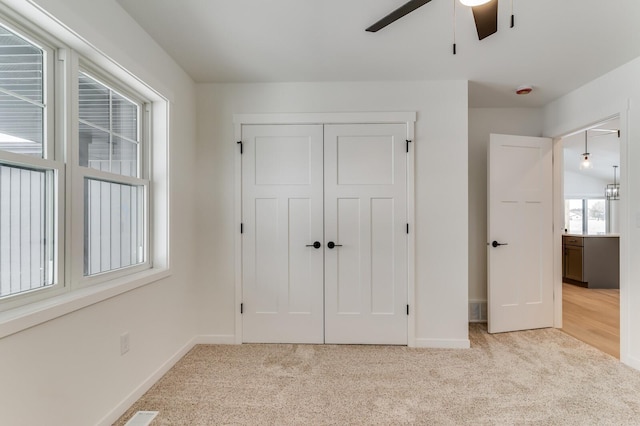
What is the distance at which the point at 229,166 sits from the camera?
9.99 ft

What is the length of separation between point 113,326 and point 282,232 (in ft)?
4.95

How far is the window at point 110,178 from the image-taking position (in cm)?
186

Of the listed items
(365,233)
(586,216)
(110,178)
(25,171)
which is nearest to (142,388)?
(110,178)

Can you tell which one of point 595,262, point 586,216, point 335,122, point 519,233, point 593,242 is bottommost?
point 595,262

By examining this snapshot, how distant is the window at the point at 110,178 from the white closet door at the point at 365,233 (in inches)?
61.5

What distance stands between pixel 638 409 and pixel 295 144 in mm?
3078

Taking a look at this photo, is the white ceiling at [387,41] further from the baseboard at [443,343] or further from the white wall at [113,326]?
the baseboard at [443,343]

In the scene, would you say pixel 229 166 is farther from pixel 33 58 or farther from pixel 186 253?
pixel 33 58

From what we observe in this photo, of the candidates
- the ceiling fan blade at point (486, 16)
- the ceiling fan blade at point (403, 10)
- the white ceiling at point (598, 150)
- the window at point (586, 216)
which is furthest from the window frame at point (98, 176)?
the window at point (586, 216)

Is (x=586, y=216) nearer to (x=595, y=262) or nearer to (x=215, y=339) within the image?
(x=595, y=262)

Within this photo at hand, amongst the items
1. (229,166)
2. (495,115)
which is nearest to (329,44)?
(229,166)

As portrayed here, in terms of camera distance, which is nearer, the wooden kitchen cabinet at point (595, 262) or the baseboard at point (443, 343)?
the baseboard at point (443, 343)

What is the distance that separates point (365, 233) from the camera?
118 inches

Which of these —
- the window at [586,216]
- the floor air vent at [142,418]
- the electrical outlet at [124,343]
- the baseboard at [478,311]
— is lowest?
the floor air vent at [142,418]
